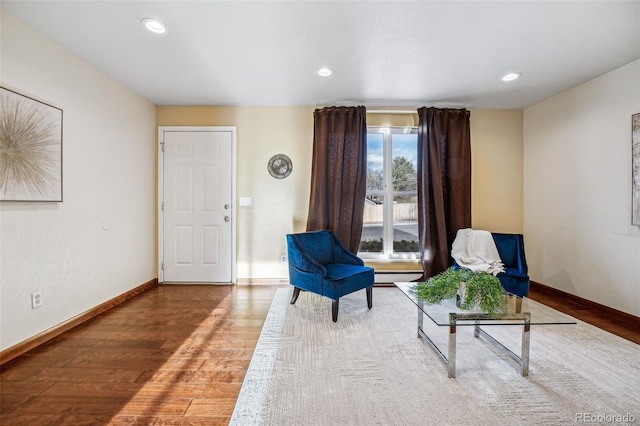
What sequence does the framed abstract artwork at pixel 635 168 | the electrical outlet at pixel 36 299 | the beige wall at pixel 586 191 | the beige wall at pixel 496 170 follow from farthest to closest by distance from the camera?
the beige wall at pixel 496 170 → the beige wall at pixel 586 191 → the framed abstract artwork at pixel 635 168 → the electrical outlet at pixel 36 299

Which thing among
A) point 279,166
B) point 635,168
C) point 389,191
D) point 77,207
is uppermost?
point 279,166

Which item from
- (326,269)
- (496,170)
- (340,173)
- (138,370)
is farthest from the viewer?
(496,170)

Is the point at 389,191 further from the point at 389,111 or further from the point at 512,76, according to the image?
the point at 512,76

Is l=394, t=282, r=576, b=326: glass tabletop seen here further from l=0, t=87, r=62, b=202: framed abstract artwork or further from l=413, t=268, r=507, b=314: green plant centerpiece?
l=0, t=87, r=62, b=202: framed abstract artwork

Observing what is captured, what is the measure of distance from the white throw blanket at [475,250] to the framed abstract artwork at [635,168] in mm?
1226

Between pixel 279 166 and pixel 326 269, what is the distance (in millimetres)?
1739

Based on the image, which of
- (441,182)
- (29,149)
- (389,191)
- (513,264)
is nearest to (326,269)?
(389,191)

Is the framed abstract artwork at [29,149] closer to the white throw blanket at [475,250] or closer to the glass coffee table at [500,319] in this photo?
the glass coffee table at [500,319]

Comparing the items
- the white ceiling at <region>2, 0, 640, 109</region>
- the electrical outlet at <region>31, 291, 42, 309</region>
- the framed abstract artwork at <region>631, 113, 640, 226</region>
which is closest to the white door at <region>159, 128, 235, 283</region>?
the white ceiling at <region>2, 0, 640, 109</region>

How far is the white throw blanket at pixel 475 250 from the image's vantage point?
3305 mm

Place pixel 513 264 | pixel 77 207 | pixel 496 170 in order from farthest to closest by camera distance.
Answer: pixel 496 170 → pixel 513 264 → pixel 77 207

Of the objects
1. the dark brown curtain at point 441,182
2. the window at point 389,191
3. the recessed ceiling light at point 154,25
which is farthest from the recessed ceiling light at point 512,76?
the recessed ceiling light at point 154,25

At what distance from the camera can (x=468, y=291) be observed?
2.03 meters

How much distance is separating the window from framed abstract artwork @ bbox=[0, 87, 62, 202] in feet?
11.2
